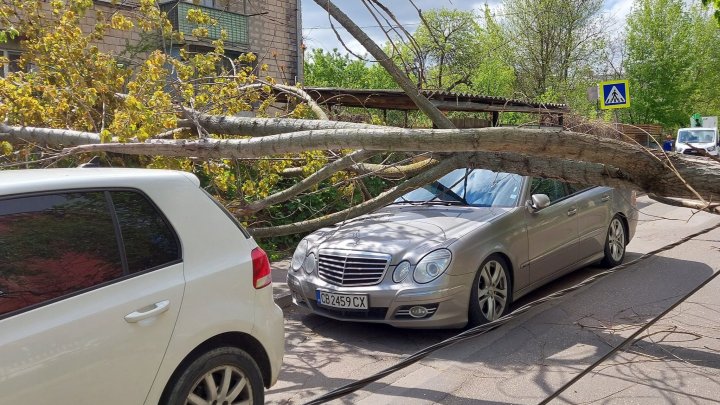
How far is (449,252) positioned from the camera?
505 cm

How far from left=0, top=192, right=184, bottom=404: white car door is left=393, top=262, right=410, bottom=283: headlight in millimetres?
2416

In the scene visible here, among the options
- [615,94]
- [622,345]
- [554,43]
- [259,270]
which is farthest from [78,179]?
[554,43]

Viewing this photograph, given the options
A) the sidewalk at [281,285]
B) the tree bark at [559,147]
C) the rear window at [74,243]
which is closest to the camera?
the rear window at [74,243]

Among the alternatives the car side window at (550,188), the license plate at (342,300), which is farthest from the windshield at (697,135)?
the license plate at (342,300)

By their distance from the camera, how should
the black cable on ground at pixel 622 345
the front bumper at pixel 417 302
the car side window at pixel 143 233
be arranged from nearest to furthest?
1. the car side window at pixel 143 233
2. the black cable on ground at pixel 622 345
3. the front bumper at pixel 417 302

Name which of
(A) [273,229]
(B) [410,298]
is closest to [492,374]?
(B) [410,298]

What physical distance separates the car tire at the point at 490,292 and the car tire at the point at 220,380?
2.45 m

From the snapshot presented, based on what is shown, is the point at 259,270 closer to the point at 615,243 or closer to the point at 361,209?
the point at 361,209

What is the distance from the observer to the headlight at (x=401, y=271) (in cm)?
502

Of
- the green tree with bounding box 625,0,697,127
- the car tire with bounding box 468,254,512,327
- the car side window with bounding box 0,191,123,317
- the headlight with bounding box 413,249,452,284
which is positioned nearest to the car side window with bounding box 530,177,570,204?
the car tire with bounding box 468,254,512,327

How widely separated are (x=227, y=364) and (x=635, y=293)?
4.89m

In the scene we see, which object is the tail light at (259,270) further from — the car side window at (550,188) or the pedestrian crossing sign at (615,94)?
the pedestrian crossing sign at (615,94)

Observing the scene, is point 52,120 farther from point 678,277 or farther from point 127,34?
point 127,34

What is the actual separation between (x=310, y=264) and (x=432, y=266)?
3.98ft
